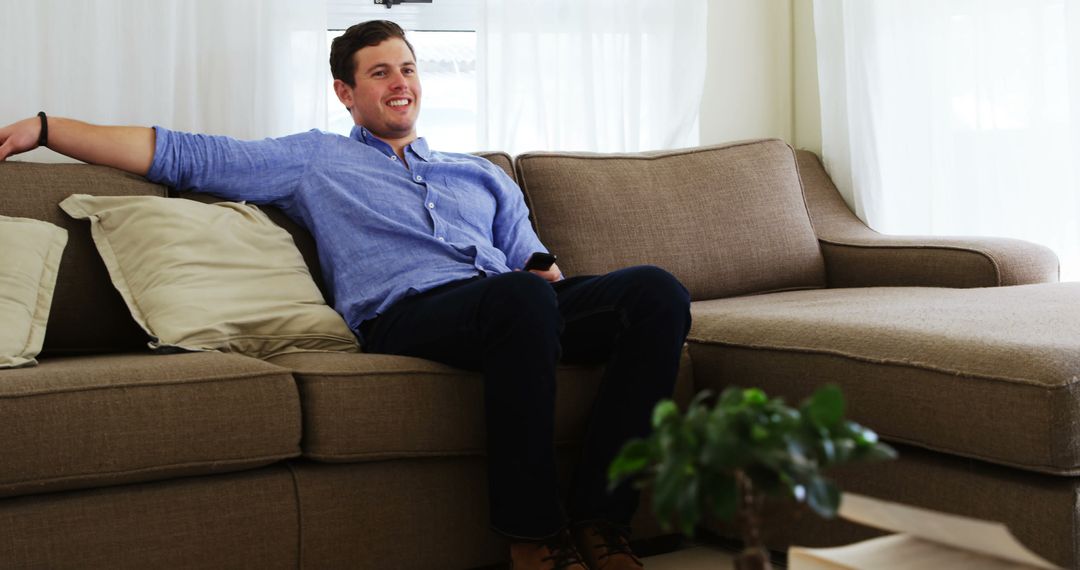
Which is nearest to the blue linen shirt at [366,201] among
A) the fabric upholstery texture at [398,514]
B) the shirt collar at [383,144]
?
the shirt collar at [383,144]

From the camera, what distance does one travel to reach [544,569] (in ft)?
5.78

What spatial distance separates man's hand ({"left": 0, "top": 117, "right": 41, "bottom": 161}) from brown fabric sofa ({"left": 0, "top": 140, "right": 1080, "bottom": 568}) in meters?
0.04

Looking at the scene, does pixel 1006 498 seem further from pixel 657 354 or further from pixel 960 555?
pixel 960 555

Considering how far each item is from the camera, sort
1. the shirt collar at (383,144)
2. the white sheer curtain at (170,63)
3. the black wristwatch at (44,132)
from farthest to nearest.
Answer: the white sheer curtain at (170,63)
the shirt collar at (383,144)
the black wristwatch at (44,132)

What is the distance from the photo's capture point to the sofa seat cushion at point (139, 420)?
1592mm

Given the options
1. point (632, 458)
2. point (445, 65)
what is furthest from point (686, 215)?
point (632, 458)

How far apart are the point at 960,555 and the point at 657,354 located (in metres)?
0.89

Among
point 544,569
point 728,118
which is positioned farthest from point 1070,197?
point 544,569

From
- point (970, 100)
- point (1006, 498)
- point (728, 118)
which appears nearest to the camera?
point (1006, 498)

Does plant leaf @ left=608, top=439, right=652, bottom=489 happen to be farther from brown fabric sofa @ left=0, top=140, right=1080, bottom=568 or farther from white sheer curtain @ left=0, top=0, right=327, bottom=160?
white sheer curtain @ left=0, top=0, right=327, bottom=160

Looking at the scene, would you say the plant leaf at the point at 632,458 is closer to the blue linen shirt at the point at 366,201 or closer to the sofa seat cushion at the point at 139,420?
the sofa seat cushion at the point at 139,420

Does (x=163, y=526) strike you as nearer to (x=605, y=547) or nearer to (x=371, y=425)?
(x=371, y=425)

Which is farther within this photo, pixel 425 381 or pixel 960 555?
pixel 425 381

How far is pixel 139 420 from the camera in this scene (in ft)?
5.45
